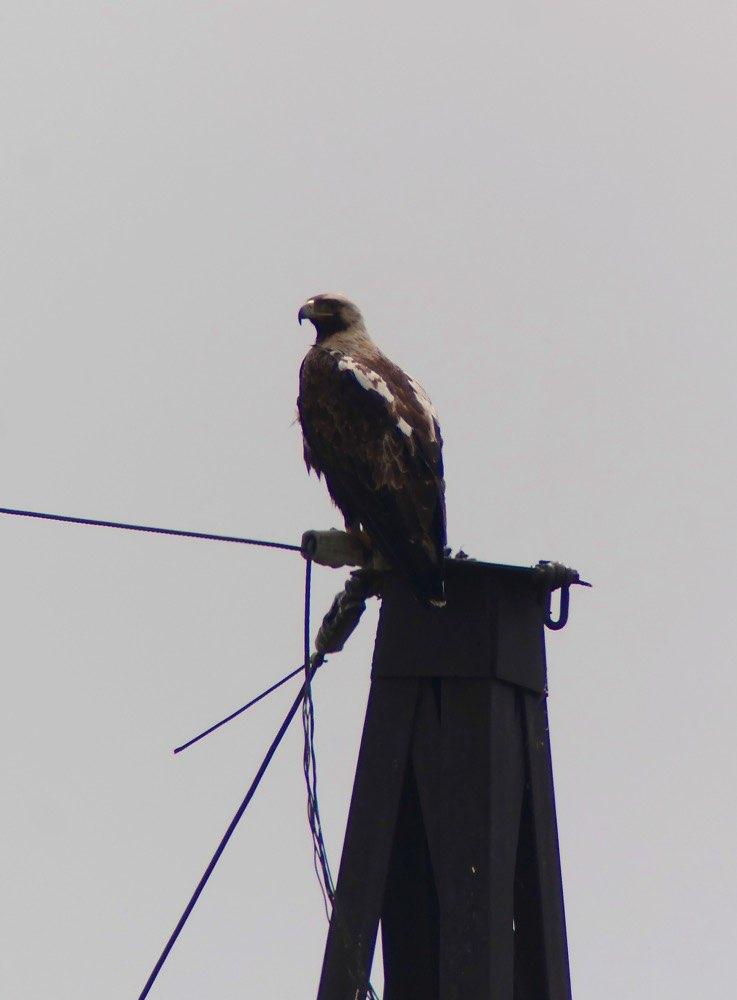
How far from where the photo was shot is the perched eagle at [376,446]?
679cm

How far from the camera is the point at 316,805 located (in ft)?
19.5

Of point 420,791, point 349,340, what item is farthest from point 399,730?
point 349,340

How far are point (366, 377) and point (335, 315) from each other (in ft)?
4.61

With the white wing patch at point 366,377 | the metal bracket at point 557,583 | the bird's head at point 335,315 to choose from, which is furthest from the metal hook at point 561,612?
the bird's head at point 335,315

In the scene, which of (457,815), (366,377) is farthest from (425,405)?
(457,815)

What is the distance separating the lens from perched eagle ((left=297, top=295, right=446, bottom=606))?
679 cm

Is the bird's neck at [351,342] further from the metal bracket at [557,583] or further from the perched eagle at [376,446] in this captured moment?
the metal bracket at [557,583]

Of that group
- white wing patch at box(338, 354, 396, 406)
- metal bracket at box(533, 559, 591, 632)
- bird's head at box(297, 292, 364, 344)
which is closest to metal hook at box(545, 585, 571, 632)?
metal bracket at box(533, 559, 591, 632)

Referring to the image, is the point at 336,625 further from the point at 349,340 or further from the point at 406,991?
the point at 349,340

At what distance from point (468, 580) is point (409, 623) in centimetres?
24

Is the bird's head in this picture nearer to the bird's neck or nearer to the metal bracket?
the bird's neck

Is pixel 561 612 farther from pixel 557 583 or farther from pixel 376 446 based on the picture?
pixel 376 446

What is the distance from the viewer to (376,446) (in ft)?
24.3

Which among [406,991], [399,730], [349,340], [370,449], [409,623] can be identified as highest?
[349,340]
